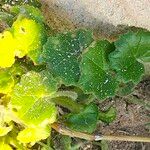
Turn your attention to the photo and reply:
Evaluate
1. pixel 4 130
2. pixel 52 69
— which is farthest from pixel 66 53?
pixel 4 130

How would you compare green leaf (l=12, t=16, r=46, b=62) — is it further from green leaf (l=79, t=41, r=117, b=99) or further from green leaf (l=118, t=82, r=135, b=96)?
green leaf (l=118, t=82, r=135, b=96)

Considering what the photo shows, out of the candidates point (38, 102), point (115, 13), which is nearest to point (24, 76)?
point (38, 102)

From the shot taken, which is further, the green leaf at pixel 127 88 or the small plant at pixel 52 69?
the green leaf at pixel 127 88

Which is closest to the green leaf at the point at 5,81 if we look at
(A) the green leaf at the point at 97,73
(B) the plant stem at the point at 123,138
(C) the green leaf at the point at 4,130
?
(C) the green leaf at the point at 4,130

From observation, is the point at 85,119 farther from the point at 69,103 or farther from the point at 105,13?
the point at 105,13

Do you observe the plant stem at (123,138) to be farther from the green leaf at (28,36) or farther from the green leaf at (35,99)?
the green leaf at (28,36)

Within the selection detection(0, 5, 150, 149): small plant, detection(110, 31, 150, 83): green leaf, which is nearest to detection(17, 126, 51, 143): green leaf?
detection(0, 5, 150, 149): small plant

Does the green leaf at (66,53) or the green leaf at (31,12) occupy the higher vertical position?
the green leaf at (31,12)
